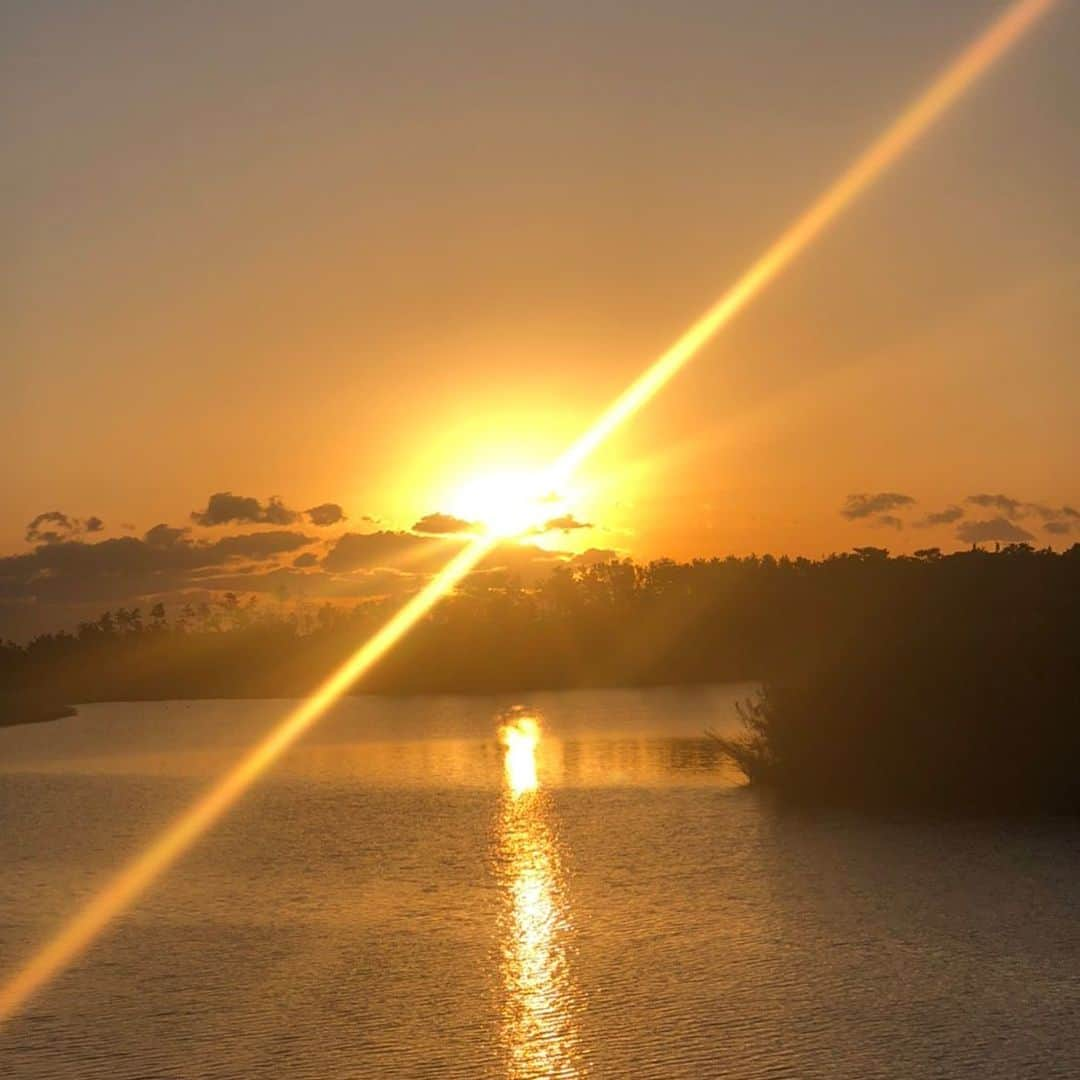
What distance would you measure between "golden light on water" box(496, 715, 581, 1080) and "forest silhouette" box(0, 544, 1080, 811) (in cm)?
915

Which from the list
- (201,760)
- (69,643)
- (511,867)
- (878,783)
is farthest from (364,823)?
(69,643)

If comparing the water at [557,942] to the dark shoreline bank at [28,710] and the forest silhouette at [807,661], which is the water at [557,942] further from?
the dark shoreline bank at [28,710]

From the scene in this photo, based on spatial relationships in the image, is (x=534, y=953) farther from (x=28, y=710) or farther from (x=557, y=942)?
(x=28, y=710)

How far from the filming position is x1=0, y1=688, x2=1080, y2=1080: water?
18.8 meters

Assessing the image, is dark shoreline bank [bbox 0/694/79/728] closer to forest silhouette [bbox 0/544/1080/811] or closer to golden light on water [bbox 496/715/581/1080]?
forest silhouette [bbox 0/544/1080/811]

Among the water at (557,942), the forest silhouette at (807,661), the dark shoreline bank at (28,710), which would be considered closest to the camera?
the water at (557,942)

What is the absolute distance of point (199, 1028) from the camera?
20.3 metres

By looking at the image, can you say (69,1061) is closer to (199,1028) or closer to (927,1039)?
(199,1028)

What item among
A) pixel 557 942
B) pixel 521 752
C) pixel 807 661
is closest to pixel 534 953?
pixel 557 942

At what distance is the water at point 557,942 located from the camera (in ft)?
61.7

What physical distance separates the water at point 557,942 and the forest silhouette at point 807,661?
2818mm

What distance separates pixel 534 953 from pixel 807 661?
69.3 feet

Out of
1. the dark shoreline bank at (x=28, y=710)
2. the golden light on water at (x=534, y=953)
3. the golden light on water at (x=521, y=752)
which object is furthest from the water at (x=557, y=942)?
the dark shoreline bank at (x=28, y=710)

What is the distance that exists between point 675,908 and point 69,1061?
1231cm
